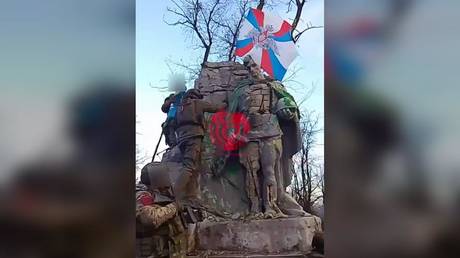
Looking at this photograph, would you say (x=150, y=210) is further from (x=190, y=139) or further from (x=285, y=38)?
(x=285, y=38)

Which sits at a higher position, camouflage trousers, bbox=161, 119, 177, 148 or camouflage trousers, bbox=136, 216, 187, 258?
camouflage trousers, bbox=161, 119, 177, 148

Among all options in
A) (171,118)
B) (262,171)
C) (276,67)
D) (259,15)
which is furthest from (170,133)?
(259,15)

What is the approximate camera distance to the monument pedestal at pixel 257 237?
106 inches

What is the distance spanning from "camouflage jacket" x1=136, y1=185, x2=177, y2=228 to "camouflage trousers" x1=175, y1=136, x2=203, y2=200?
3.4 inches

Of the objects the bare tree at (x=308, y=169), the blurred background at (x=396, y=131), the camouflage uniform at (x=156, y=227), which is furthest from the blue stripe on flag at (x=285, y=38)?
the camouflage uniform at (x=156, y=227)

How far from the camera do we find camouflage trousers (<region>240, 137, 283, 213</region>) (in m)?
2.74

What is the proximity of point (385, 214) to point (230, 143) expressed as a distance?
0.79 meters

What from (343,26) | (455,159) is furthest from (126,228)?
(455,159)

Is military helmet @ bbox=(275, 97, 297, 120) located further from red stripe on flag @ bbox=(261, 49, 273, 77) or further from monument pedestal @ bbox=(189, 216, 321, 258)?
monument pedestal @ bbox=(189, 216, 321, 258)

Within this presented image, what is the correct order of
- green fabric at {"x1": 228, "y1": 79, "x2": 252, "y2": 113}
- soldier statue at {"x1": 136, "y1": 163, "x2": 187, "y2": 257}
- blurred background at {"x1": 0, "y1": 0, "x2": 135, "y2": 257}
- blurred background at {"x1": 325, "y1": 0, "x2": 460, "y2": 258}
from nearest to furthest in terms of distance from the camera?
blurred background at {"x1": 0, "y1": 0, "x2": 135, "y2": 257}
blurred background at {"x1": 325, "y1": 0, "x2": 460, "y2": 258}
soldier statue at {"x1": 136, "y1": 163, "x2": 187, "y2": 257}
green fabric at {"x1": 228, "y1": 79, "x2": 252, "y2": 113}

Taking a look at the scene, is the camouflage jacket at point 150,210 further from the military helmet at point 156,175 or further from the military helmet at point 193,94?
the military helmet at point 193,94

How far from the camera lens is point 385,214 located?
101 inches

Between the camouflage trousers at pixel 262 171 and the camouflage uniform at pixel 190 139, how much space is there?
22cm

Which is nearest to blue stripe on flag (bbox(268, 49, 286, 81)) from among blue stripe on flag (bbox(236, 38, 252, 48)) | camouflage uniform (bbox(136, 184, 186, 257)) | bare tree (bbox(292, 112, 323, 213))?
blue stripe on flag (bbox(236, 38, 252, 48))
